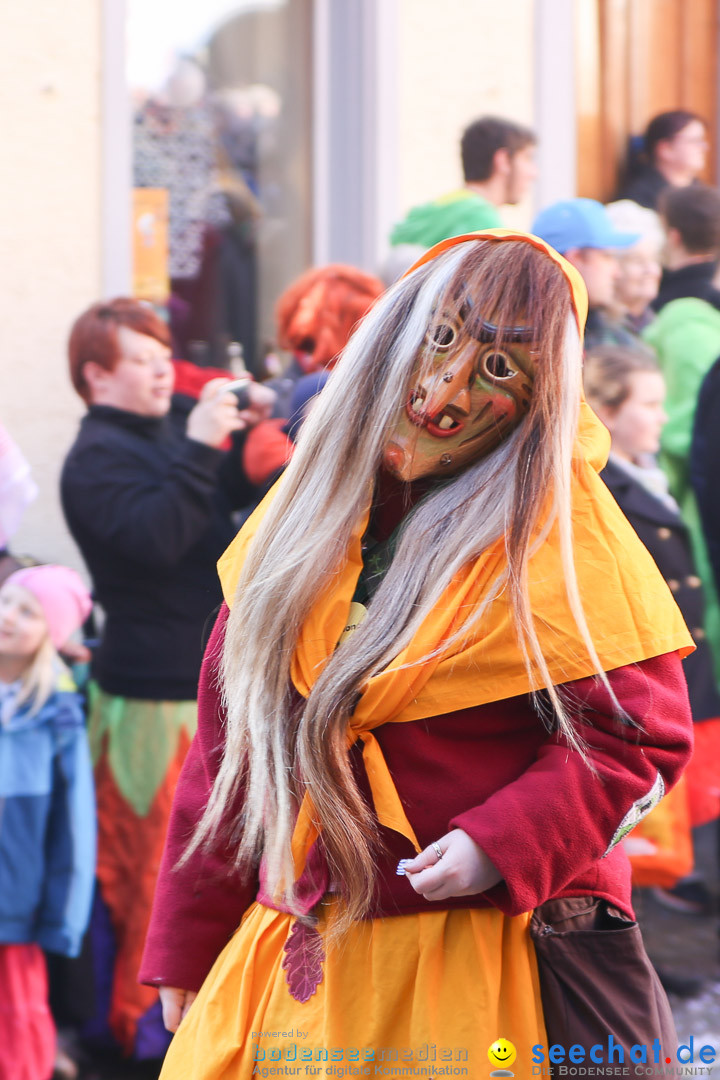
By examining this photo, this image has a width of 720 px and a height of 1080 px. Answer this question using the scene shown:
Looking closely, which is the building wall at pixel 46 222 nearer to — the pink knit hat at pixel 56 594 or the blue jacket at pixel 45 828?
the pink knit hat at pixel 56 594

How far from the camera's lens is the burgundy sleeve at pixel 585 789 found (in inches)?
60.6

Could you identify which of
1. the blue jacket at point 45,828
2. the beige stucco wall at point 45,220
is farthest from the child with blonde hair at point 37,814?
the beige stucco wall at point 45,220

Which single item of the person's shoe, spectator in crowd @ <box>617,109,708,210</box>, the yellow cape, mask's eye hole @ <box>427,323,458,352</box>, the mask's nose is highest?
spectator in crowd @ <box>617,109,708,210</box>

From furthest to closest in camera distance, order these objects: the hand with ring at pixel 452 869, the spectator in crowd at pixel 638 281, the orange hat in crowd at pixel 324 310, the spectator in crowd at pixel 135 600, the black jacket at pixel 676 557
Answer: the spectator in crowd at pixel 638 281 → the orange hat in crowd at pixel 324 310 → the black jacket at pixel 676 557 → the spectator in crowd at pixel 135 600 → the hand with ring at pixel 452 869

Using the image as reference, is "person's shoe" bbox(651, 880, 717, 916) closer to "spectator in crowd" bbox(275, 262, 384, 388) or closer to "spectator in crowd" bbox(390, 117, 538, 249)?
"spectator in crowd" bbox(275, 262, 384, 388)

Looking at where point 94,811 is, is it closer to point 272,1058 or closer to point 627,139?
point 272,1058

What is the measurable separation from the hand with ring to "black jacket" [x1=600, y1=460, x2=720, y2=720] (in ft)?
6.88

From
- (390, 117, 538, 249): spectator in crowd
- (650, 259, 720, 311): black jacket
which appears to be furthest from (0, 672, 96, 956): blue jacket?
(650, 259, 720, 311): black jacket

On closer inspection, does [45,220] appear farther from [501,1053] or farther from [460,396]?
[501,1053]

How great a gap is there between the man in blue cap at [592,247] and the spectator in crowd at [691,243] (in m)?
0.33

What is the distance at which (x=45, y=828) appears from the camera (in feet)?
10.6

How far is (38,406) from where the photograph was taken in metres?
4.10

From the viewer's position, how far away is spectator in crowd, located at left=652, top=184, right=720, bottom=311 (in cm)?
433

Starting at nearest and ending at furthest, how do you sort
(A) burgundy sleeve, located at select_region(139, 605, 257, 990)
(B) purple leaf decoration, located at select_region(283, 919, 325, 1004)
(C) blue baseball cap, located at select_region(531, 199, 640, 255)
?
(B) purple leaf decoration, located at select_region(283, 919, 325, 1004) → (A) burgundy sleeve, located at select_region(139, 605, 257, 990) → (C) blue baseball cap, located at select_region(531, 199, 640, 255)
